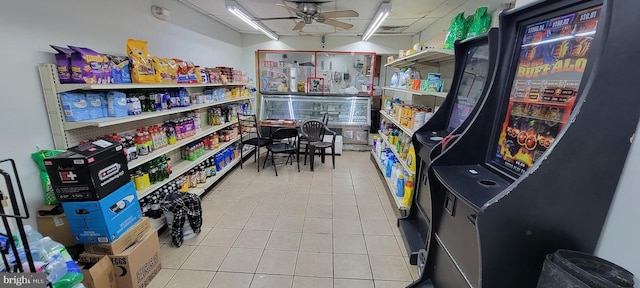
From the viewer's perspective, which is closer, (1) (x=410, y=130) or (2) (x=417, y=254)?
(2) (x=417, y=254)

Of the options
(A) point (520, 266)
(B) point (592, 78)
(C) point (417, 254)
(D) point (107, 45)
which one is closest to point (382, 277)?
(C) point (417, 254)

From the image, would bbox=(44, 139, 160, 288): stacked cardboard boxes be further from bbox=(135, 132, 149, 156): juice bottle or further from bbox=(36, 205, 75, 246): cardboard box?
bbox=(135, 132, 149, 156): juice bottle

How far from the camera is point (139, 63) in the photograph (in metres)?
2.62

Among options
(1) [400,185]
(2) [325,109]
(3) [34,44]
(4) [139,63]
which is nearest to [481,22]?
(1) [400,185]

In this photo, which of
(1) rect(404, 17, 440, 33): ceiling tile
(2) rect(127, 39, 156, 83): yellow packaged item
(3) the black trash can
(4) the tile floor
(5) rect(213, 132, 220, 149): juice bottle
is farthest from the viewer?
(1) rect(404, 17, 440, 33): ceiling tile

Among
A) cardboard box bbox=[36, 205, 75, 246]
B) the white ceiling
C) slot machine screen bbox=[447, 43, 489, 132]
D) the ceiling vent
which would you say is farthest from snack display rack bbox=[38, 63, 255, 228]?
the ceiling vent

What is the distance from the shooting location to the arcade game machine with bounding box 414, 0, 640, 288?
0.87 metres

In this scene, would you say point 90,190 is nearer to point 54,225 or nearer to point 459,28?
point 54,225

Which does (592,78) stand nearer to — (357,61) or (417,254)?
(417,254)

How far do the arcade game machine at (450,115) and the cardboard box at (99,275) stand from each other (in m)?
2.26

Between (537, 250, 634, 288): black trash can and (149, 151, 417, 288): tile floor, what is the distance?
150 cm

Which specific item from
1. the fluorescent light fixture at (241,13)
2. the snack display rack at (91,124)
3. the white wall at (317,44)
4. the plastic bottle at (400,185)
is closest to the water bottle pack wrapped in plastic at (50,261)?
the snack display rack at (91,124)

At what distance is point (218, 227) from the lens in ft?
9.92

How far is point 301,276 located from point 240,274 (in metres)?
0.52
